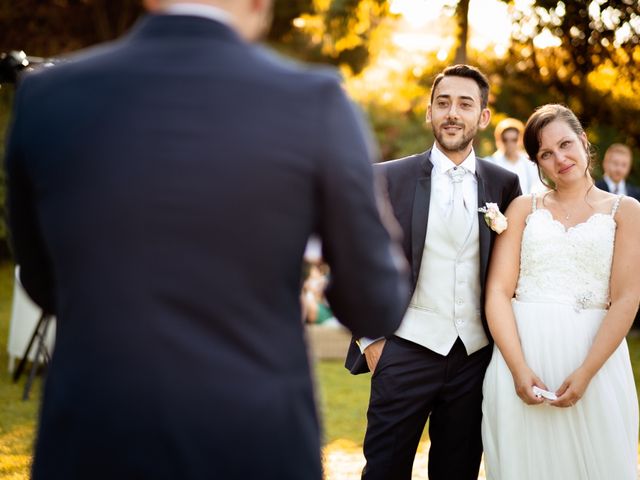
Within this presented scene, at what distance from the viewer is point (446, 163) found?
357 cm

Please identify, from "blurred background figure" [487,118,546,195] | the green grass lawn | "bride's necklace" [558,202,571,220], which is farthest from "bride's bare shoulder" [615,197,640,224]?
"blurred background figure" [487,118,546,195]

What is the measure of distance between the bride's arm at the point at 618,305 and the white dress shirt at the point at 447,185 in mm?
605

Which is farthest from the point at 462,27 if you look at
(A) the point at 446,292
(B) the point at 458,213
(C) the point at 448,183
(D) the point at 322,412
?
(A) the point at 446,292

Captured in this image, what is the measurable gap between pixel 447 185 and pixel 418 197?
0.48ft

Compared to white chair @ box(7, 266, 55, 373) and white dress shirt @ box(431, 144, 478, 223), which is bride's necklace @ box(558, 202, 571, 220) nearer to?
white dress shirt @ box(431, 144, 478, 223)

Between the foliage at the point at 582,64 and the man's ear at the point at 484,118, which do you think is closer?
the man's ear at the point at 484,118

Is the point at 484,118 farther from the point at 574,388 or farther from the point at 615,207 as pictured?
the point at 574,388

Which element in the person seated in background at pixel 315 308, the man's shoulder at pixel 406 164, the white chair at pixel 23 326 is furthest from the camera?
the person seated in background at pixel 315 308

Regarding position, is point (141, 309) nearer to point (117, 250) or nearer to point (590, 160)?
point (117, 250)

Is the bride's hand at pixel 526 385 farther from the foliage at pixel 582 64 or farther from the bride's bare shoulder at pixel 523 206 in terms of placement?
the foliage at pixel 582 64

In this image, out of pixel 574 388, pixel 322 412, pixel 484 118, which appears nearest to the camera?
pixel 574 388

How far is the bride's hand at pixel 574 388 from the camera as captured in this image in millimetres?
3268

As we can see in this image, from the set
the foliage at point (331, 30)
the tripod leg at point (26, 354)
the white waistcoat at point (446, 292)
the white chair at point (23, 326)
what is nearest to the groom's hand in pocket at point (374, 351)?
the white waistcoat at point (446, 292)

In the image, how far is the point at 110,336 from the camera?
1.35 m
